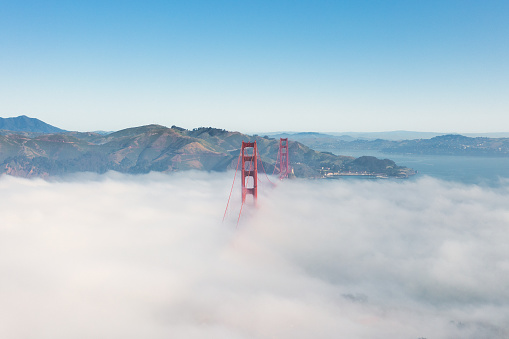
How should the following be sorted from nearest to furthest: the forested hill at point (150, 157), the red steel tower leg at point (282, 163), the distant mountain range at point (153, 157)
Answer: the red steel tower leg at point (282, 163) → the distant mountain range at point (153, 157) → the forested hill at point (150, 157)

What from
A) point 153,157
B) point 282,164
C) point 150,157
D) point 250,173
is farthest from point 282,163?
point 250,173

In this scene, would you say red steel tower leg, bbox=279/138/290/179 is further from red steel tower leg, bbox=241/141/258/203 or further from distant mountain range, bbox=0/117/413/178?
red steel tower leg, bbox=241/141/258/203

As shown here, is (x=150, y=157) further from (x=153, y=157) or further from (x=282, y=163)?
(x=282, y=163)

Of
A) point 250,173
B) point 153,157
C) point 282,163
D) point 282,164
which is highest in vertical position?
point 153,157

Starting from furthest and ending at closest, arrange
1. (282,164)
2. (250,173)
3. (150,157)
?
1. (150,157)
2. (282,164)
3. (250,173)

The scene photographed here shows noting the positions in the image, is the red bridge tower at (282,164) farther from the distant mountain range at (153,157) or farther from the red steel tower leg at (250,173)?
the red steel tower leg at (250,173)

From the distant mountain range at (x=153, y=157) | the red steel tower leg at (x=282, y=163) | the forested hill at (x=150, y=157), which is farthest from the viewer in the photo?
the forested hill at (x=150, y=157)

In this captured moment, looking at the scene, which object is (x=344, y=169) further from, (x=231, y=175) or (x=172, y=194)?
(x=172, y=194)

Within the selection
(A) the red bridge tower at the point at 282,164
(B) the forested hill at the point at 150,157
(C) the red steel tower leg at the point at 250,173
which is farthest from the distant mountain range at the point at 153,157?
(C) the red steel tower leg at the point at 250,173
